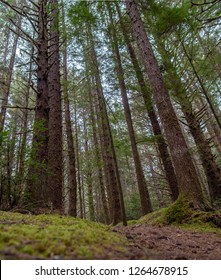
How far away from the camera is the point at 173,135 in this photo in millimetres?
4773

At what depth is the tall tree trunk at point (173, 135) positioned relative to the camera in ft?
13.8

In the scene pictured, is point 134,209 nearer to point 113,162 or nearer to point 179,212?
point 113,162

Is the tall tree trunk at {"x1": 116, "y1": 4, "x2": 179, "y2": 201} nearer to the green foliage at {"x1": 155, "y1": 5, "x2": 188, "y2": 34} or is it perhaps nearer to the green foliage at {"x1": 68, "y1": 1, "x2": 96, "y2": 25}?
the green foliage at {"x1": 155, "y1": 5, "x2": 188, "y2": 34}

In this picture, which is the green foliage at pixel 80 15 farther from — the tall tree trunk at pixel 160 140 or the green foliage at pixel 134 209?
the green foliage at pixel 134 209

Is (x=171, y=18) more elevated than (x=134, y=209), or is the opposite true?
(x=171, y=18)

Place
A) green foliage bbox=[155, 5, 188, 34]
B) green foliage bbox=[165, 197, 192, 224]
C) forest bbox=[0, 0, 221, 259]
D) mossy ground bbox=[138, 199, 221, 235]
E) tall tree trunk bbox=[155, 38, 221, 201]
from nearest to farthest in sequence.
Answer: forest bbox=[0, 0, 221, 259], mossy ground bbox=[138, 199, 221, 235], green foliage bbox=[165, 197, 192, 224], green foliage bbox=[155, 5, 188, 34], tall tree trunk bbox=[155, 38, 221, 201]

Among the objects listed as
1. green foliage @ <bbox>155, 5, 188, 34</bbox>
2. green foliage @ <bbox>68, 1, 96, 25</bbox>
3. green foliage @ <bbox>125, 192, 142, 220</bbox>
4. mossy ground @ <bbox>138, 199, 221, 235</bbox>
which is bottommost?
mossy ground @ <bbox>138, 199, 221, 235</bbox>

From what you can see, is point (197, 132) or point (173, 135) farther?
point (197, 132)

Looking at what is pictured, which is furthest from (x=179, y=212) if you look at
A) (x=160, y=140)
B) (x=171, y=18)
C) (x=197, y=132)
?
(x=171, y=18)

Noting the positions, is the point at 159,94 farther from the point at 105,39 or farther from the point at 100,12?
the point at 100,12

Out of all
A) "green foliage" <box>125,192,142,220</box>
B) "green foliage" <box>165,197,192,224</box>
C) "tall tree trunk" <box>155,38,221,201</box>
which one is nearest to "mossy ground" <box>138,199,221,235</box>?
"green foliage" <box>165,197,192,224</box>

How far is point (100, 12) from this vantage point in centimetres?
667

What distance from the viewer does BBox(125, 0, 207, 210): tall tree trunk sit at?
13.8 ft

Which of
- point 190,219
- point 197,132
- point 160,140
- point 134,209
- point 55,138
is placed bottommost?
point 190,219
